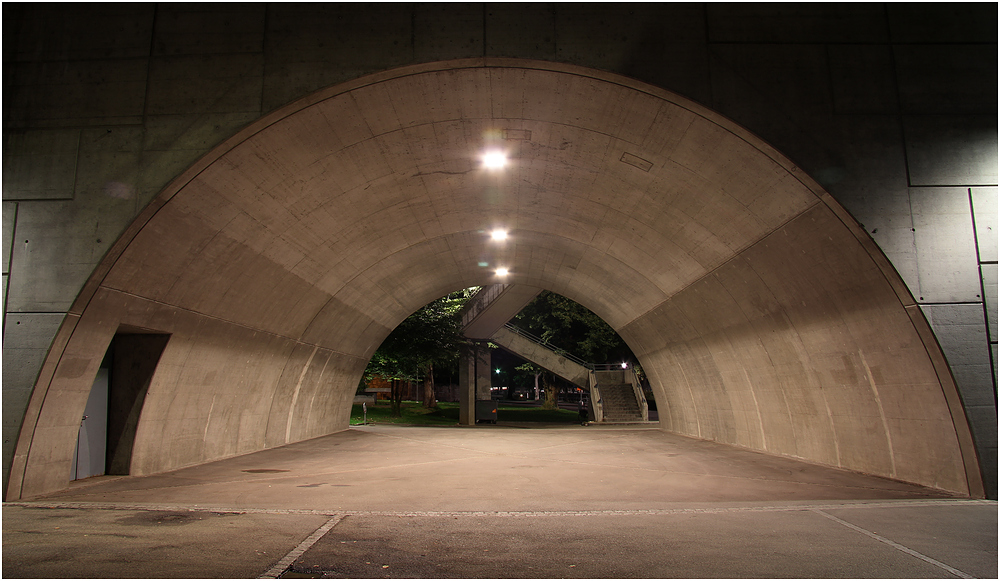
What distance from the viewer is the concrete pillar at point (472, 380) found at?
83.1 ft

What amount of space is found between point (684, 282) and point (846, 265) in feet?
14.1

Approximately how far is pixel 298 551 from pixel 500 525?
1952 mm

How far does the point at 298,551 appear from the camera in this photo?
4758 millimetres

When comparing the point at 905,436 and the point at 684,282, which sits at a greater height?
the point at 684,282

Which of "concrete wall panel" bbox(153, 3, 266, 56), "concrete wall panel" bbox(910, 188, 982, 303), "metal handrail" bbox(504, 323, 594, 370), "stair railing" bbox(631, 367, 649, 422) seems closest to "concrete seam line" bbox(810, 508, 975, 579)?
"concrete wall panel" bbox(910, 188, 982, 303)

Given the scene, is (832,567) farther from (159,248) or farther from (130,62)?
(130,62)

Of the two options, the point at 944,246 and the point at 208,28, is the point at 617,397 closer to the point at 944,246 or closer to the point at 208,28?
the point at 944,246

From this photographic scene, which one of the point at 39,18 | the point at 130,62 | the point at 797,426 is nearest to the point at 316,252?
the point at 130,62

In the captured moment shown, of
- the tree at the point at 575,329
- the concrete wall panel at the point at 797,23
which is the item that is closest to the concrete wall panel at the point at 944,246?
the concrete wall panel at the point at 797,23

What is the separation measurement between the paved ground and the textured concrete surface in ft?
5.20

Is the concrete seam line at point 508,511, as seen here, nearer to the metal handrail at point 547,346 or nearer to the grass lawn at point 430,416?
the grass lawn at point 430,416

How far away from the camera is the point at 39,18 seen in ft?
24.6

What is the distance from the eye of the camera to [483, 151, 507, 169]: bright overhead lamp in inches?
344

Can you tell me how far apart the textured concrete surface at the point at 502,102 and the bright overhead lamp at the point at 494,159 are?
45.2 inches
